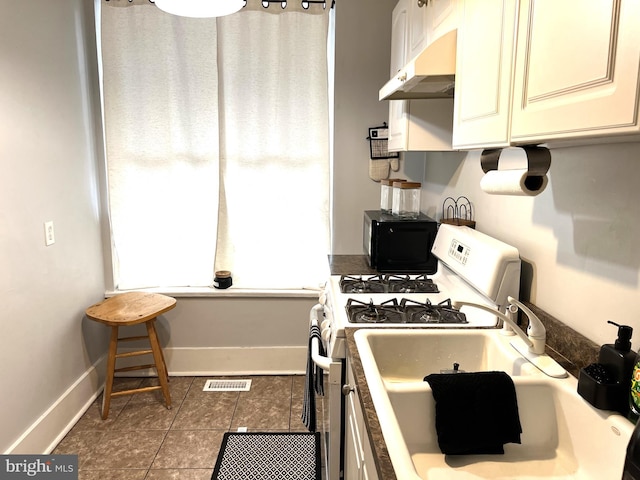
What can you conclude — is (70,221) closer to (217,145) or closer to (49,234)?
(49,234)

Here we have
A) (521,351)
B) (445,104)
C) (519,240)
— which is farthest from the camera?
(445,104)

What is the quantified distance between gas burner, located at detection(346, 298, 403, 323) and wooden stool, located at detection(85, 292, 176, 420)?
1.38 m

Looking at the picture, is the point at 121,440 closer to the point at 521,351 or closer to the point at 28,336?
the point at 28,336

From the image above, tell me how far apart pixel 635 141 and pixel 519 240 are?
64cm

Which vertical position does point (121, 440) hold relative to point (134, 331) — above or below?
below

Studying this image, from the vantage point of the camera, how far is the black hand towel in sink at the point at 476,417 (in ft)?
3.61

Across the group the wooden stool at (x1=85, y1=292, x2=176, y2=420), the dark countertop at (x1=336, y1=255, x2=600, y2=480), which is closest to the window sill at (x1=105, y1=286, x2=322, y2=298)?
the wooden stool at (x1=85, y1=292, x2=176, y2=420)

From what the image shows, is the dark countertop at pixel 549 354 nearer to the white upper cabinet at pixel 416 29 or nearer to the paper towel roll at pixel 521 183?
the paper towel roll at pixel 521 183

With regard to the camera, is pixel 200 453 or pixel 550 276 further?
pixel 200 453

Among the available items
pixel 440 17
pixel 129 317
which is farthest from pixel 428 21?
pixel 129 317

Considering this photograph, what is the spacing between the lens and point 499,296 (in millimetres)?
1510

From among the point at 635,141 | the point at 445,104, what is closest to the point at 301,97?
the point at 445,104

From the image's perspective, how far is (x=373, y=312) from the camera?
1.71m

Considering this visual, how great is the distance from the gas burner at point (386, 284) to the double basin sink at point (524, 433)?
0.63 m
